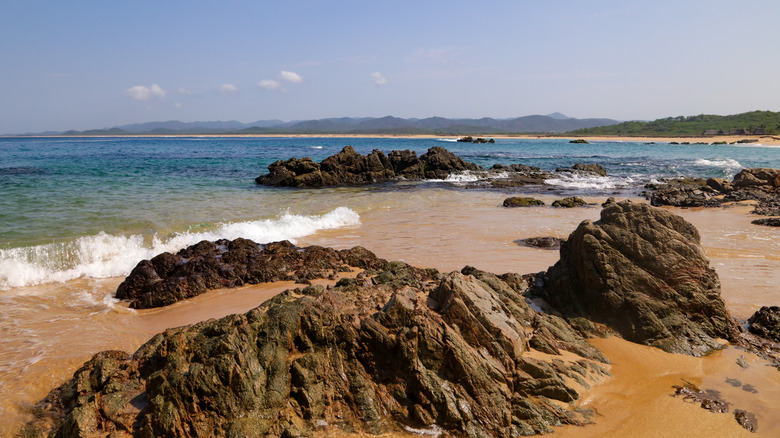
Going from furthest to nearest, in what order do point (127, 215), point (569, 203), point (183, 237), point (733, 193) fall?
point (733, 193) → point (569, 203) → point (127, 215) → point (183, 237)

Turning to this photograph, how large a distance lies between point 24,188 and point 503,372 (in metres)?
23.1

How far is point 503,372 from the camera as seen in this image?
14.7 ft

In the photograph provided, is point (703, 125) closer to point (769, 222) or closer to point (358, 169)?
point (358, 169)

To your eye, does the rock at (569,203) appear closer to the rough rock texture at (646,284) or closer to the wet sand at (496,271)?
the wet sand at (496,271)

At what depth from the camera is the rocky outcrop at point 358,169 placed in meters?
27.4

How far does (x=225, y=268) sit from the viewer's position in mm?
8383

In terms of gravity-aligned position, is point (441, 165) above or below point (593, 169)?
above

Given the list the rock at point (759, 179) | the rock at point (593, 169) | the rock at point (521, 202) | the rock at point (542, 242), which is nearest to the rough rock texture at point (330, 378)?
the rock at point (542, 242)

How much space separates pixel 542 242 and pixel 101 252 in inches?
424

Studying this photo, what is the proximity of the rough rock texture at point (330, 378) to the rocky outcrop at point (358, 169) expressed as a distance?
2261 cm

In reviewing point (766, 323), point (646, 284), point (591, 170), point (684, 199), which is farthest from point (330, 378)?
point (591, 170)

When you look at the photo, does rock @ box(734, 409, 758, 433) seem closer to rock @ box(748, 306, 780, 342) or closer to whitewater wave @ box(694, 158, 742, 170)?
rock @ box(748, 306, 780, 342)

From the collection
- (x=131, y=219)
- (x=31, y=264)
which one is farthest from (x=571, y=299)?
(x=131, y=219)

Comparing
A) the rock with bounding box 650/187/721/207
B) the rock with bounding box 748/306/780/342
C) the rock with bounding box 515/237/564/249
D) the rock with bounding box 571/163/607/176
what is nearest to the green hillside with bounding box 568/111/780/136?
the rock with bounding box 571/163/607/176
